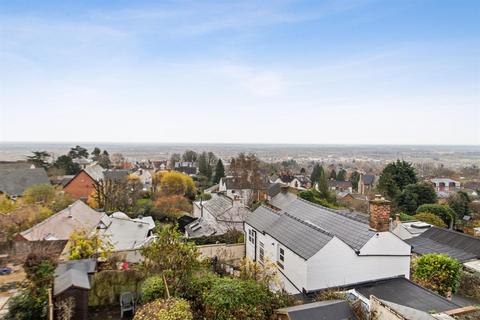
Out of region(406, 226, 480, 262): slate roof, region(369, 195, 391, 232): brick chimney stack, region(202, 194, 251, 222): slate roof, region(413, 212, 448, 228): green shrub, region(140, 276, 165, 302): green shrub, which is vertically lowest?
region(413, 212, 448, 228): green shrub

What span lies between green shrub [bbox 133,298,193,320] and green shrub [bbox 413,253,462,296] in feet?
37.5

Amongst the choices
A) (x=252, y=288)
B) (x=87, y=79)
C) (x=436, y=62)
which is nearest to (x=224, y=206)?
(x=87, y=79)

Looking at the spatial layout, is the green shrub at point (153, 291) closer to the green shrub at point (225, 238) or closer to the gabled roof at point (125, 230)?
the green shrub at point (225, 238)

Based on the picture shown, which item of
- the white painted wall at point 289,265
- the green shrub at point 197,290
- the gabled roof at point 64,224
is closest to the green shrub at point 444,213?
the white painted wall at point 289,265

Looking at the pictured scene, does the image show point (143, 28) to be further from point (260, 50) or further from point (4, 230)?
point (4, 230)

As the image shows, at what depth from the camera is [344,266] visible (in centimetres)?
1250

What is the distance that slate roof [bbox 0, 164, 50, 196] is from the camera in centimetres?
3788

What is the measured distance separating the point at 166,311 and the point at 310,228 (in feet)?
26.3

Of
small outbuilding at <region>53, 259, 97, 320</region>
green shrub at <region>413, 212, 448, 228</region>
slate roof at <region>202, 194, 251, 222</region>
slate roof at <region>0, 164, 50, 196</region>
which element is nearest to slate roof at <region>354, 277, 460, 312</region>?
small outbuilding at <region>53, 259, 97, 320</region>

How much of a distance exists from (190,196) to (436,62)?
3683cm

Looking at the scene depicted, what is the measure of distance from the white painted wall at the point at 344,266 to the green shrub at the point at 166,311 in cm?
578

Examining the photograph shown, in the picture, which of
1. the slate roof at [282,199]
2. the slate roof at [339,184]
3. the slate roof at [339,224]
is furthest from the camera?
the slate roof at [339,184]

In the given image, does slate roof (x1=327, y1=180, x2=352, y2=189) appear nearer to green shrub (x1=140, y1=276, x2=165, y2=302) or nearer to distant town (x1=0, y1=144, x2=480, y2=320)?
distant town (x1=0, y1=144, x2=480, y2=320)

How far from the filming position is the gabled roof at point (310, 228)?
41.8 ft
